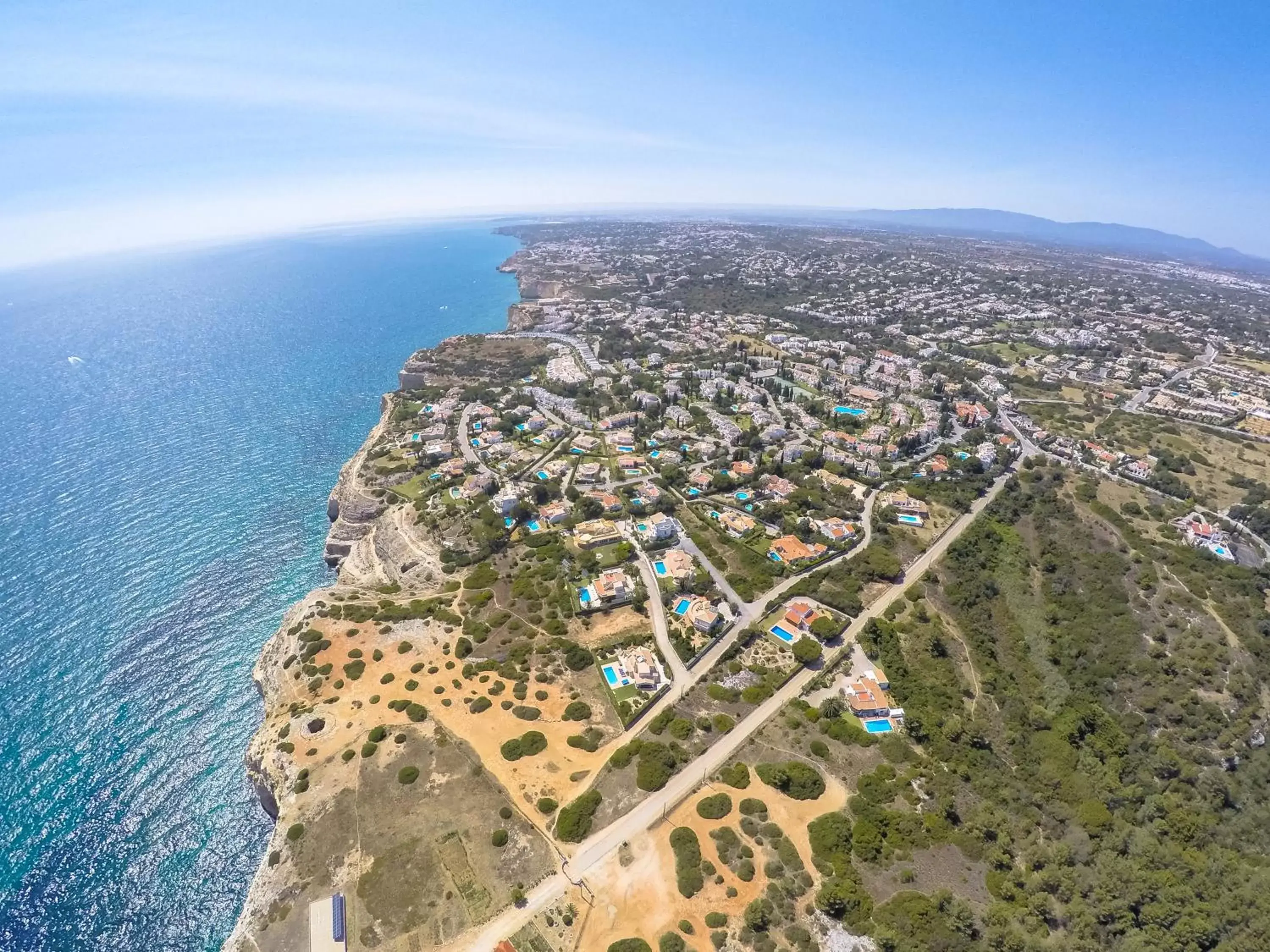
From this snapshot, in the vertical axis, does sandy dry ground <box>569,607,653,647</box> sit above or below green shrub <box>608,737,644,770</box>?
below

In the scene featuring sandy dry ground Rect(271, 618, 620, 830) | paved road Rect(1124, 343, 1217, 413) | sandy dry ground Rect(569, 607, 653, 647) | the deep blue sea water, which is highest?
paved road Rect(1124, 343, 1217, 413)

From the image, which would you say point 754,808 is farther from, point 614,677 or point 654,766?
point 614,677

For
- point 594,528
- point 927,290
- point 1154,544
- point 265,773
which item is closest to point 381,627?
point 265,773

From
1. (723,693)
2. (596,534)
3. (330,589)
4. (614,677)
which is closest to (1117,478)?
(723,693)

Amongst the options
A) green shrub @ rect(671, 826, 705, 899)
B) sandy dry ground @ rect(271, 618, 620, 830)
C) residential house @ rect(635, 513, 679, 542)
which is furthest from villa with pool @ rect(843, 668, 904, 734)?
residential house @ rect(635, 513, 679, 542)

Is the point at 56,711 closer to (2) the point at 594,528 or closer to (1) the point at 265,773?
(1) the point at 265,773

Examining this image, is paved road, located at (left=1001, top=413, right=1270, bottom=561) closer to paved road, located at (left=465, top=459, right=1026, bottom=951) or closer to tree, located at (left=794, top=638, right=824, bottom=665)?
paved road, located at (left=465, top=459, right=1026, bottom=951)

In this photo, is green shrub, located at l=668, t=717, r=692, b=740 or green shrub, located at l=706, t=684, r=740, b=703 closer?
green shrub, located at l=668, t=717, r=692, b=740
